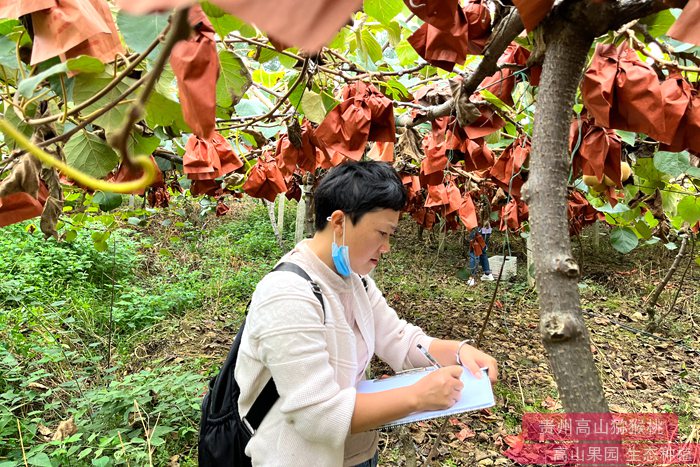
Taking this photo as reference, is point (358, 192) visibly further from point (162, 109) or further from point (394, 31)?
point (394, 31)

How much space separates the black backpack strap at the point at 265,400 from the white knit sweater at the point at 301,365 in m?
0.01

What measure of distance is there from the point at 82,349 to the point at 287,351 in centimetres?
351

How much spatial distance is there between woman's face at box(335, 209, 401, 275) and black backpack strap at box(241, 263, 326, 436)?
0.14 meters

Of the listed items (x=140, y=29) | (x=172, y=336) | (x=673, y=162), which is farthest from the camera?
(x=172, y=336)

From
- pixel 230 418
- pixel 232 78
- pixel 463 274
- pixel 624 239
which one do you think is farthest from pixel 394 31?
pixel 463 274

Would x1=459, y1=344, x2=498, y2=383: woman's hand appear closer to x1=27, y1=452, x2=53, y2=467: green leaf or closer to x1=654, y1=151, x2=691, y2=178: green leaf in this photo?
x1=654, y1=151, x2=691, y2=178: green leaf

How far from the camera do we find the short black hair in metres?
1.04

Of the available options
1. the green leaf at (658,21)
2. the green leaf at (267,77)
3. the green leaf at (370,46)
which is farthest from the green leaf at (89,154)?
the green leaf at (267,77)

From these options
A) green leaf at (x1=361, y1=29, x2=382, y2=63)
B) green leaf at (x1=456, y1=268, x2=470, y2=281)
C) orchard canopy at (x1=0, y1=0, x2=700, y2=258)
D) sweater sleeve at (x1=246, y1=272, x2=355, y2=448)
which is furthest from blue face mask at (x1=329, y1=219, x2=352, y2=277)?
green leaf at (x1=456, y1=268, x2=470, y2=281)

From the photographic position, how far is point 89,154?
2.94ft

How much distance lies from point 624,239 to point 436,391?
2.53 m

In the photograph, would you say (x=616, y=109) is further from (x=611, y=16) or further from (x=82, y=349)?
(x=82, y=349)

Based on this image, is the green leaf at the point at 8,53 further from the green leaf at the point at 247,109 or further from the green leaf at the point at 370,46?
the green leaf at the point at 370,46

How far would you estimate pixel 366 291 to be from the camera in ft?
3.99
